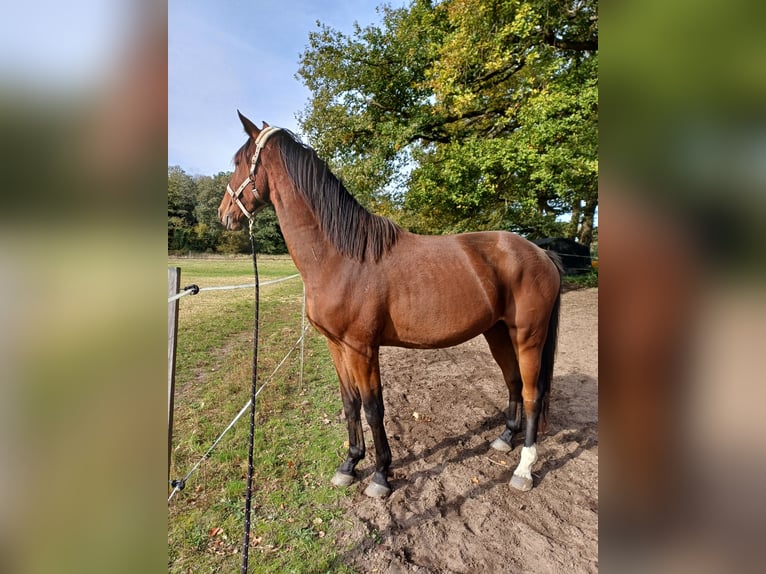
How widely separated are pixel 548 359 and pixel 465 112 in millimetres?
7961

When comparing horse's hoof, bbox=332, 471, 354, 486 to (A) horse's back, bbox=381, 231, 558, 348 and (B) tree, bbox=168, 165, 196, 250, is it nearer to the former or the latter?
(A) horse's back, bbox=381, 231, 558, 348

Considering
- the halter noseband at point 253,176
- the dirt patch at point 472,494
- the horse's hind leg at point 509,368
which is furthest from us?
the horse's hind leg at point 509,368

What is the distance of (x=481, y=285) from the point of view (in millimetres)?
2461

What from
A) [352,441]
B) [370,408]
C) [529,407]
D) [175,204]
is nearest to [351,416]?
[352,441]

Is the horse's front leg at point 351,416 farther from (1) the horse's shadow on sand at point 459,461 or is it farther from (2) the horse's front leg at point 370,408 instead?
(1) the horse's shadow on sand at point 459,461

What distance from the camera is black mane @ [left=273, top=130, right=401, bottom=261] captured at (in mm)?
2291

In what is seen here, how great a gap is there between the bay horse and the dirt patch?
0.64 ft

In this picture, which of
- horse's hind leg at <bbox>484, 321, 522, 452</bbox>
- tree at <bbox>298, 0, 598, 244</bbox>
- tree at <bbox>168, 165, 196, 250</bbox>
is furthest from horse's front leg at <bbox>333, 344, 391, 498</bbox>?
tree at <bbox>298, 0, 598, 244</bbox>

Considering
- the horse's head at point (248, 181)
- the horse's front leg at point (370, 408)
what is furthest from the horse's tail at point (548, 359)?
the horse's head at point (248, 181)

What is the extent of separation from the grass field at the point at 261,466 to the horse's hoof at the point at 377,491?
0.57 feet

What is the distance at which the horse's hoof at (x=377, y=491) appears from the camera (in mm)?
2365
